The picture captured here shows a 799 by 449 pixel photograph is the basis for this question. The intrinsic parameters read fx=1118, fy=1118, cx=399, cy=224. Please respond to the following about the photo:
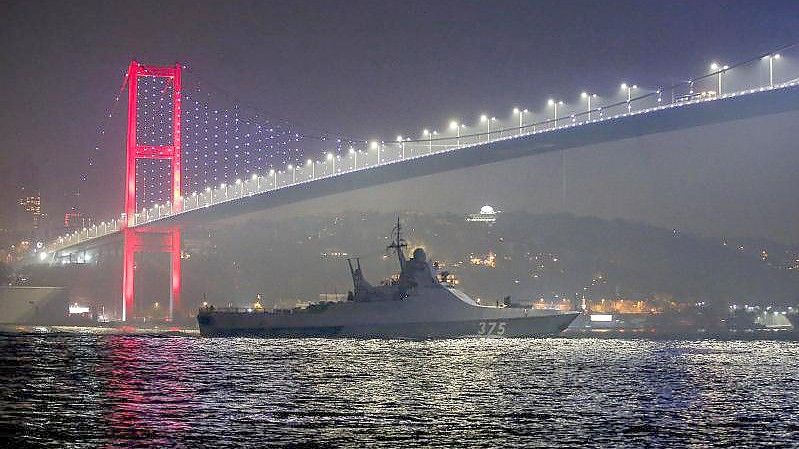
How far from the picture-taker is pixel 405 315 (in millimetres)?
48219

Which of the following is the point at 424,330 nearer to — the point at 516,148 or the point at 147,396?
the point at 516,148

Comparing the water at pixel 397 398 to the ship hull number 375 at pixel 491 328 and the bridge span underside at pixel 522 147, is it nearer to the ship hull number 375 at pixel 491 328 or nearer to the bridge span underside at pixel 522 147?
the bridge span underside at pixel 522 147

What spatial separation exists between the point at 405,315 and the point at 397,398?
2651 centimetres

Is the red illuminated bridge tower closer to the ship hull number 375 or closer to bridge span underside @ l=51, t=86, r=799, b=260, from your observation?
bridge span underside @ l=51, t=86, r=799, b=260

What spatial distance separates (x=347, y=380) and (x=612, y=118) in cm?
2399

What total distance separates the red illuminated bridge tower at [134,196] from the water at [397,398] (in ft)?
63.3

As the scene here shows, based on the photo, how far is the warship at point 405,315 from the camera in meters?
48.3

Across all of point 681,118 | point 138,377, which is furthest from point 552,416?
point 681,118

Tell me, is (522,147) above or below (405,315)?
above

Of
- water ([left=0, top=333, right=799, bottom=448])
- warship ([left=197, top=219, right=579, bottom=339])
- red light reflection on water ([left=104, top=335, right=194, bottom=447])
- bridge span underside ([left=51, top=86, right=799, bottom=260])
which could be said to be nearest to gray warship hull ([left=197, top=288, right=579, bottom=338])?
warship ([left=197, top=219, right=579, bottom=339])

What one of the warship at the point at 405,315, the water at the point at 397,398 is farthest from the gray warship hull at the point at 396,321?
the water at the point at 397,398

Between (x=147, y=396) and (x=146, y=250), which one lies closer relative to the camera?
(x=147, y=396)

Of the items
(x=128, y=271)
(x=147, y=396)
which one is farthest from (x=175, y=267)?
(x=147, y=396)

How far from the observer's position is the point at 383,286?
49.6m
